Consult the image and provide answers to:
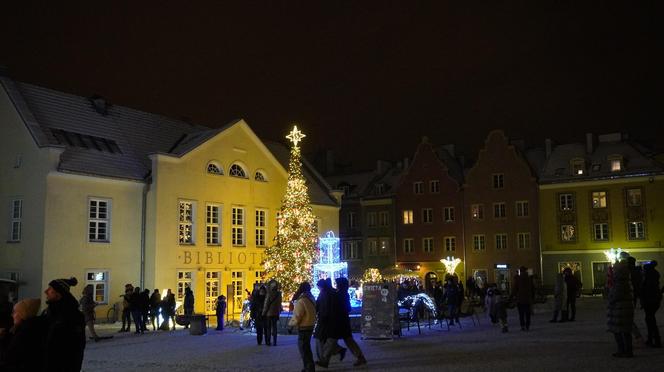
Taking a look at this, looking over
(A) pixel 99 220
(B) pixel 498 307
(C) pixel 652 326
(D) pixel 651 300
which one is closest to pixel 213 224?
(A) pixel 99 220

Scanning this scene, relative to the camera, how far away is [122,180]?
100 ft

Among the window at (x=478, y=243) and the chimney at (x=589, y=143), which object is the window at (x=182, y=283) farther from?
the chimney at (x=589, y=143)

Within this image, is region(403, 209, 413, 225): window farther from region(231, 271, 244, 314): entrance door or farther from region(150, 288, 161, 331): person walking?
region(150, 288, 161, 331): person walking

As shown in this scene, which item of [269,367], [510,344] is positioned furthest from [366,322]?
[269,367]

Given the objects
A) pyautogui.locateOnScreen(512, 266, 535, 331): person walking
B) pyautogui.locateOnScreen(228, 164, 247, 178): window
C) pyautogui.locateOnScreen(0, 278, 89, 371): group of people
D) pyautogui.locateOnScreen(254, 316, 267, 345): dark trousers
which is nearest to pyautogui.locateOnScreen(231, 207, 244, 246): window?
pyautogui.locateOnScreen(228, 164, 247, 178): window

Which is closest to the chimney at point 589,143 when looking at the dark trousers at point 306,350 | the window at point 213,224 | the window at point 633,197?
the window at point 633,197

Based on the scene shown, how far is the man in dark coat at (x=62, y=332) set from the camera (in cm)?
630

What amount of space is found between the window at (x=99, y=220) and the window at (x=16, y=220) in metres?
2.69

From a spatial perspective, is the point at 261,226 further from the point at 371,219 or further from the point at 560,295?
the point at 371,219

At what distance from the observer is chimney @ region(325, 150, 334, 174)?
71.2 m

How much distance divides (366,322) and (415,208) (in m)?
41.7

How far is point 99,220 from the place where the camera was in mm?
29891

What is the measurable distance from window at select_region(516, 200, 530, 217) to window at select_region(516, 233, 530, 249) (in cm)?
158

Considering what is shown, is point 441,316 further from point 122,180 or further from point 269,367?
point 122,180
